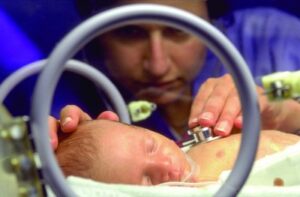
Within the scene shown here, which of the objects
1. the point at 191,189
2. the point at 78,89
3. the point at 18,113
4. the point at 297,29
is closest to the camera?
the point at 191,189

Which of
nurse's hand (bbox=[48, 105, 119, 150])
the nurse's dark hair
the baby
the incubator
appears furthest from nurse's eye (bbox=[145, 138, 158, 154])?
the nurse's dark hair

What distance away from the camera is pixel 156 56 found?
155 centimetres

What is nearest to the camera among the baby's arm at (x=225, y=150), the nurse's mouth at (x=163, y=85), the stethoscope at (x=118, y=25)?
the stethoscope at (x=118, y=25)

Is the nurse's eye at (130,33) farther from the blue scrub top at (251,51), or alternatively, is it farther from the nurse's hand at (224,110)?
the nurse's hand at (224,110)

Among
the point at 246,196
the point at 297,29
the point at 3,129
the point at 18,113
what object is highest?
the point at 297,29

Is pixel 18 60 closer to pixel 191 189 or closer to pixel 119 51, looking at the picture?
pixel 119 51

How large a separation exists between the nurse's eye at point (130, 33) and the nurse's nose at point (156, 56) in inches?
0.9

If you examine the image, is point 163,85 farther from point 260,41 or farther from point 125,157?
point 125,157

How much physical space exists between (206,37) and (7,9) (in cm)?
97

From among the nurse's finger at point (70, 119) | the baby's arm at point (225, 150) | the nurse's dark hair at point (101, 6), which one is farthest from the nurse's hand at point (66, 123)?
the nurse's dark hair at point (101, 6)

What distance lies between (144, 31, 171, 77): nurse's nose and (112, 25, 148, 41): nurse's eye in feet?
0.08

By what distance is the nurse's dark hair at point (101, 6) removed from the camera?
4.90 ft

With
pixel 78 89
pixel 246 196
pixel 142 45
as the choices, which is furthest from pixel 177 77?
pixel 246 196

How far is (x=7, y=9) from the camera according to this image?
5.07 feet
